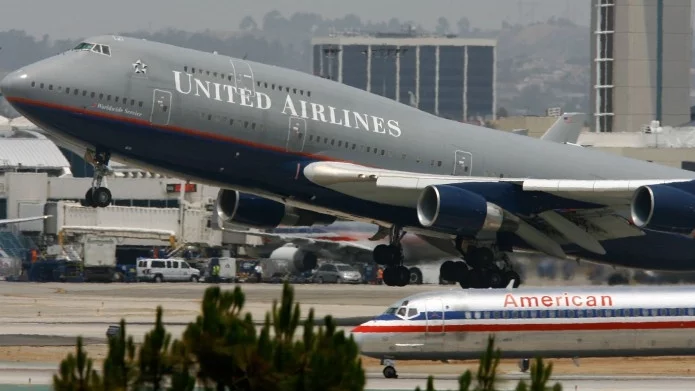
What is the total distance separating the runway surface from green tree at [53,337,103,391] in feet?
11.1

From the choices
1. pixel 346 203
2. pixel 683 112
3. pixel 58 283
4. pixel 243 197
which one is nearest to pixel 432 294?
pixel 346 203

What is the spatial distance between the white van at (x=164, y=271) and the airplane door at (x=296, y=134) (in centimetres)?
4326

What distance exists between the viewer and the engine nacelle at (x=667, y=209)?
164ft

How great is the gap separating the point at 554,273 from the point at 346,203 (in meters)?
12.0

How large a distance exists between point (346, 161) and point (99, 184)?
8340mm

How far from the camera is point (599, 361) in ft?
143

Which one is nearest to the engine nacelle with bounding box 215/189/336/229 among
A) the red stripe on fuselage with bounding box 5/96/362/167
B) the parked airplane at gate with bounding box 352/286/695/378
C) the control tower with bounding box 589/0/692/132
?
the red stripe on fuselage with bounding box 5/96/362/167

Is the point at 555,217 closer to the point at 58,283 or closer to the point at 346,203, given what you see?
the point at 346,203

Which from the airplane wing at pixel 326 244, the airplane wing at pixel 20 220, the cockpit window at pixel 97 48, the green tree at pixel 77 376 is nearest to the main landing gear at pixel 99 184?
the cockpit window at pixel 97 48

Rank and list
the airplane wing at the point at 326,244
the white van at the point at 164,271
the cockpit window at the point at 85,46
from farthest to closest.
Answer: the airplane wing at the point at 326,244, the white van at the point at 164,271, the cockpit window at the point at 85,46

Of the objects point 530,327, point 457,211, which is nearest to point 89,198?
point 457,211

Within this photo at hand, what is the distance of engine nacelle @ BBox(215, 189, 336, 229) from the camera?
56156mm

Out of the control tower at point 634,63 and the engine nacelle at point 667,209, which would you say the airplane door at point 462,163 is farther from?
the control tower at point 634,63

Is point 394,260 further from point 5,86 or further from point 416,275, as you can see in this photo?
point 416,275
